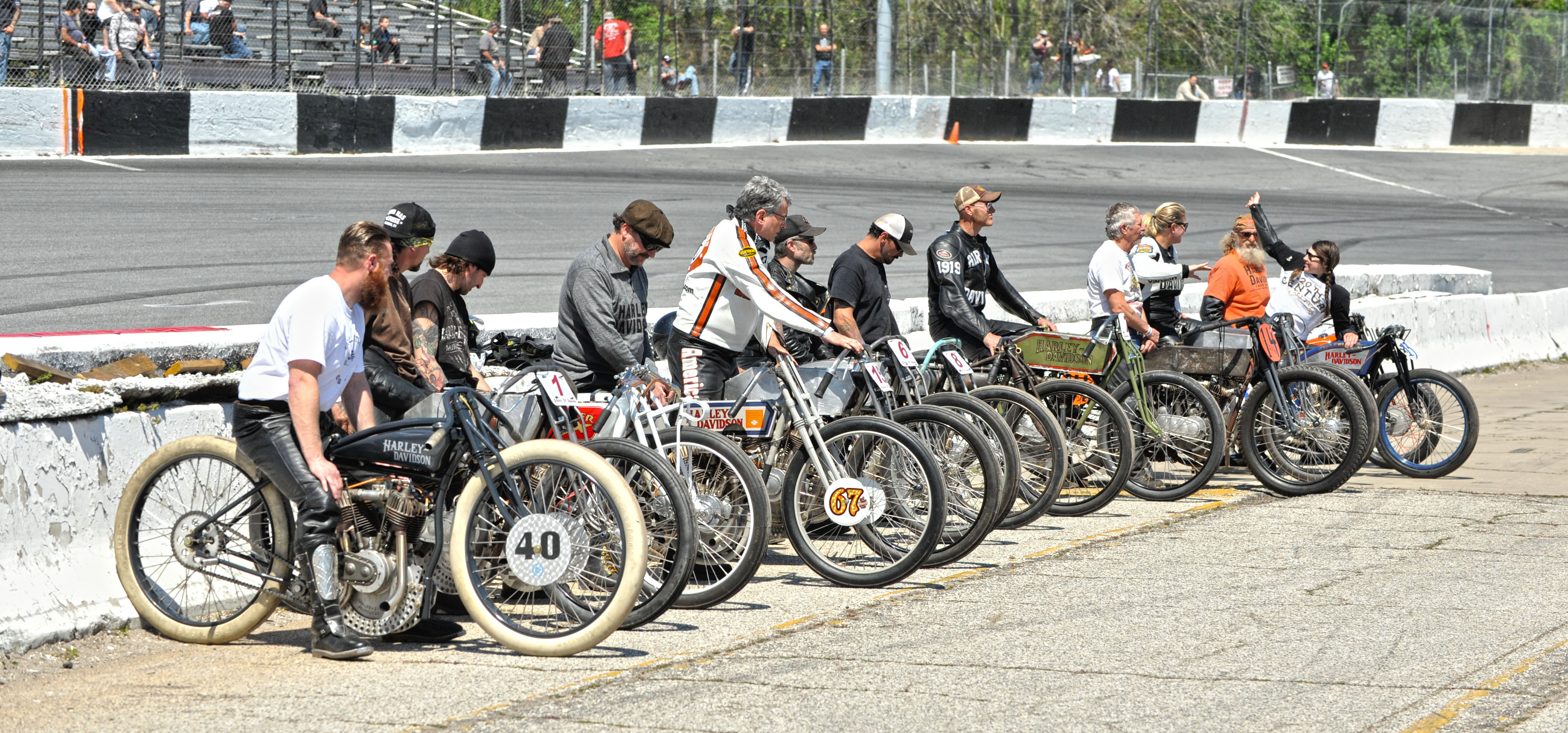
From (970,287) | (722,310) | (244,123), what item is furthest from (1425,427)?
(244,123)

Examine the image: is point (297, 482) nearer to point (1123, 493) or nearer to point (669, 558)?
point (669, 558)

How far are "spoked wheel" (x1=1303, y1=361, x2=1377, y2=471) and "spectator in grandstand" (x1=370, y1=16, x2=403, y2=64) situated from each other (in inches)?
549

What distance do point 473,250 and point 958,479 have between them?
236 centimetres

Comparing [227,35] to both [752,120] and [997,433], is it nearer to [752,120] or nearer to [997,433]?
[752,120]

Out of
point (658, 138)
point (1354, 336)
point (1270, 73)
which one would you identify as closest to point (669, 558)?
point (1354, 336)

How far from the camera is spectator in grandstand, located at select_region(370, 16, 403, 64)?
66.5 feet

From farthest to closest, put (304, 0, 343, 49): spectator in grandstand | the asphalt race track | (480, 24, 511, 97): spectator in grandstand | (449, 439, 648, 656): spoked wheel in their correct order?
(480, 24, 511, 97): spectator in grandstand, (304, 0, 343, 49): spectator in grandstand, the asphalt race track, (449, 439, 648, 656): spoked wheel

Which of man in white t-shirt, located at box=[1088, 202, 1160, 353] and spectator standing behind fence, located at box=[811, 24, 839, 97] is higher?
spectator standing behind fence, located at box=[811, 24, 839, 97]

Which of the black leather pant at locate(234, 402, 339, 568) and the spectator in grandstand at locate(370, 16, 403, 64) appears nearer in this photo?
the black leather pant at locate(234, 402, 339, 568)

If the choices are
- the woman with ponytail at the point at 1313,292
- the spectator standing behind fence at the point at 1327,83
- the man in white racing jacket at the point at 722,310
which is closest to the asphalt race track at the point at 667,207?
the spectator standing behind fence at the point at 1327,83

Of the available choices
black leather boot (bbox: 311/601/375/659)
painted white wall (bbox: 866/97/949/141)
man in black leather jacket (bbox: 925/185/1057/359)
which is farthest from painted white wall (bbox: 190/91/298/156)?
black leather boot (bbox: 311/601/375/659)

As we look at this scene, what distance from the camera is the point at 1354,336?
1098cm

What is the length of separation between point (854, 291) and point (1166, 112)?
68.9 ft

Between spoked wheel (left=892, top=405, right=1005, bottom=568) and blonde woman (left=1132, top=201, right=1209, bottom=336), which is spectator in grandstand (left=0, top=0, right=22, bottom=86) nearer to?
blonde woman (left=1132, top=201, right=1209, bottom=336)
